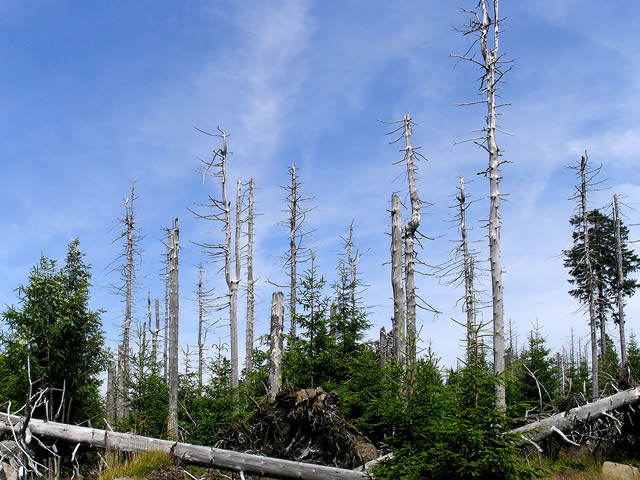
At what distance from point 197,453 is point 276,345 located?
19.5 feet

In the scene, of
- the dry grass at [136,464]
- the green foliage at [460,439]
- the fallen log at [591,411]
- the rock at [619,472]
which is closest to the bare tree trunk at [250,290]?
the dry grass at [136,464]

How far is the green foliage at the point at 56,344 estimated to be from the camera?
1322cm

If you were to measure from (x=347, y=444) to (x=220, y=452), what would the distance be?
2599 millimetres

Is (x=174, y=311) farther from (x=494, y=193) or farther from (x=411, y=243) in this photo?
(x=494, y=193)

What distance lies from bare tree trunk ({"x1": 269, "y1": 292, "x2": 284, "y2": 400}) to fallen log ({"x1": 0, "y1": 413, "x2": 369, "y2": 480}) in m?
5.15

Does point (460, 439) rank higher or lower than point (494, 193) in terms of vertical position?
lower

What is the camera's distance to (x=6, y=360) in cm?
1320

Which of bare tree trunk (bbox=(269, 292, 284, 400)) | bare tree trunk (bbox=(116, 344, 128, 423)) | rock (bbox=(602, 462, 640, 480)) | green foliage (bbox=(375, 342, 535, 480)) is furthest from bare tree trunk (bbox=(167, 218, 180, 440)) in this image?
rock (bbox=(602, 462, 640, 480))

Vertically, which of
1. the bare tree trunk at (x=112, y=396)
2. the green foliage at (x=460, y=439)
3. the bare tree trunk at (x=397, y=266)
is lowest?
the bare tree trunk at (x=112, y=396)

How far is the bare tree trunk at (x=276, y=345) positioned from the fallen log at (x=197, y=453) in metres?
5.15

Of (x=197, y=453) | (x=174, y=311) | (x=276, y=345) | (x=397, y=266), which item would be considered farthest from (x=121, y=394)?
(x=397, y=266)

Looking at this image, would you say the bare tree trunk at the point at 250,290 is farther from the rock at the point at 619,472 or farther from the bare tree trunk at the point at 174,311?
the rock at the point at 619,472

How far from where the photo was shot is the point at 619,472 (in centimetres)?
1084

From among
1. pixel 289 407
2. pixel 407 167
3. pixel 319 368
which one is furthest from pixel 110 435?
pixel 407 167
